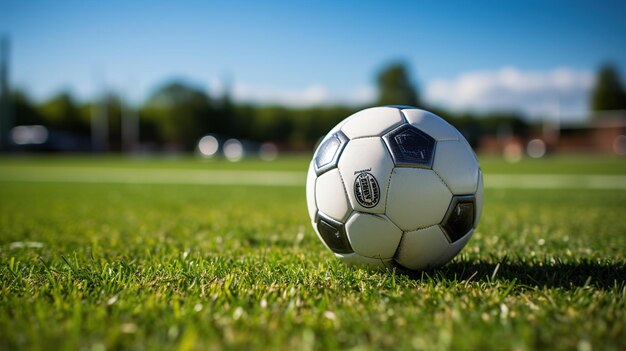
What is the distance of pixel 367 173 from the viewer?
7.55 ft

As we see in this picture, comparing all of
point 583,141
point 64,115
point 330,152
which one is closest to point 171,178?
point 330,152

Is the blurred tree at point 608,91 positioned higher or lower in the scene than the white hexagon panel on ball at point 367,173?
higher

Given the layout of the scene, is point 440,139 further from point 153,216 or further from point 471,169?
point 153,216

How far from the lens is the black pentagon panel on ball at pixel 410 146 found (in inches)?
91.0

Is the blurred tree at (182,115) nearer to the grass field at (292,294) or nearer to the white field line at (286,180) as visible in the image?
the white field line at (286,180)

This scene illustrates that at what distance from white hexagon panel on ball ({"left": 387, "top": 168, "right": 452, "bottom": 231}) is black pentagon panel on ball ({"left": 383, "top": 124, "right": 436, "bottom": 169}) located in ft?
0.15

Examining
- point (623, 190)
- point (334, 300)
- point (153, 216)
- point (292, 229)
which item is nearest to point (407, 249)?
point (334, 300)

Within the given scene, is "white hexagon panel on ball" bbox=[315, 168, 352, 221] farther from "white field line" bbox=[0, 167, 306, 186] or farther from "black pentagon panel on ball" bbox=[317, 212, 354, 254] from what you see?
"white field line" bbox=[0, 167, 306, 186]

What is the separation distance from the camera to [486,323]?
1.65 m

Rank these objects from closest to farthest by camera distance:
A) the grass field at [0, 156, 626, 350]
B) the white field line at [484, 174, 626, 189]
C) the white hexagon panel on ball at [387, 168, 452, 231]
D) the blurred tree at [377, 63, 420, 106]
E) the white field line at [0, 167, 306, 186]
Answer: the grass field at [0, 156, 626, 350], the white hexagon panel on ball at [387, 168, 452, 231], the white field line at [484, 174, 626, 189], the white field line at [0, 167, 306, 186], the blurred tree at [377, 63, 420, 106]

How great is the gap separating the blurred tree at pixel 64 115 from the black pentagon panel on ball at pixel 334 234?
6722 cm

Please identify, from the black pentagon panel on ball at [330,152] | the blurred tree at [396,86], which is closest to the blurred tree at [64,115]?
the blurred tree at [396,86]

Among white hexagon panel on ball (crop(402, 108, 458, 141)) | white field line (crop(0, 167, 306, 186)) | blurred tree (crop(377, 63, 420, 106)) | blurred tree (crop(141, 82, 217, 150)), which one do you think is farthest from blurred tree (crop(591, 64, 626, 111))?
white hexagon panel on ball (crop(402, 108, 458, 141))

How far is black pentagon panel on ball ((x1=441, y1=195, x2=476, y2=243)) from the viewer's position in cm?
236
